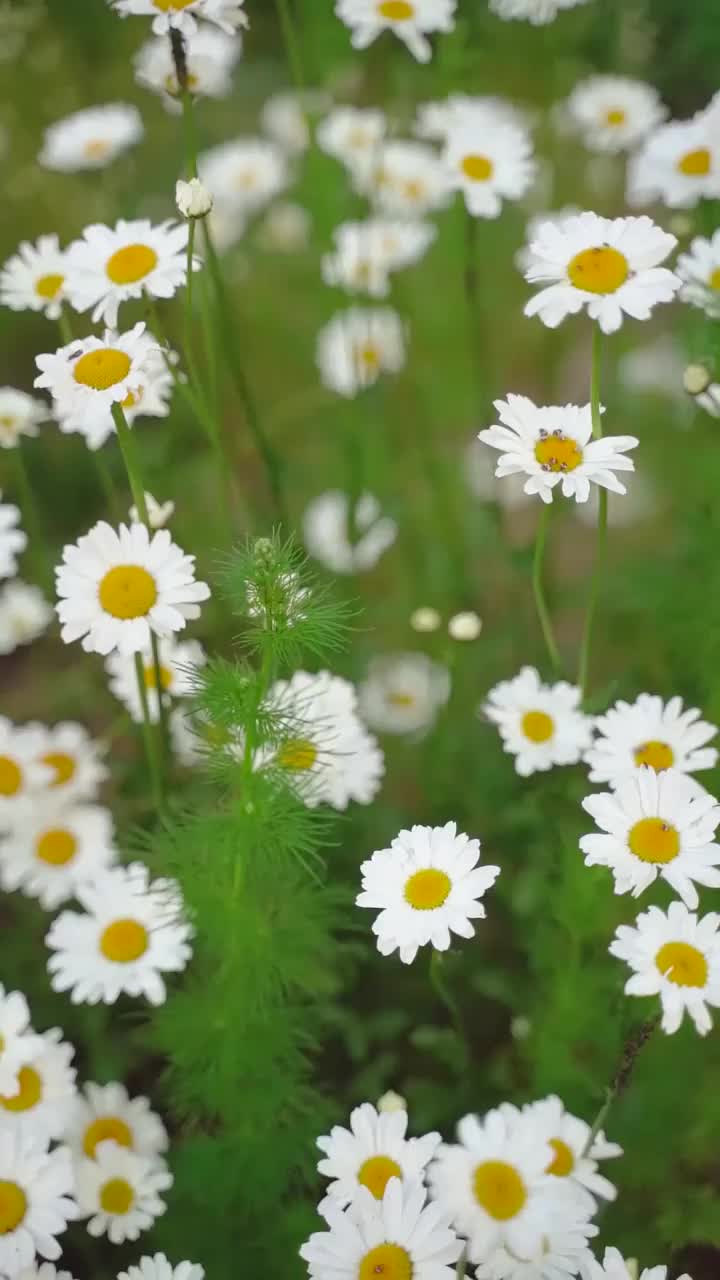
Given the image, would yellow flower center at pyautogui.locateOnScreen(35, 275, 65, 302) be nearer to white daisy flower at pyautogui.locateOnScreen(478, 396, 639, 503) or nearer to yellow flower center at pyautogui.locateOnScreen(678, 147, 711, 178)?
white daisy flower at pyautogui.locateOnScreen(478, 396, 639, 503)

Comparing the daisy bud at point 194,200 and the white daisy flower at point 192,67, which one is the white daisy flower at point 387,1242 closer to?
the daisy bud at point 194,200

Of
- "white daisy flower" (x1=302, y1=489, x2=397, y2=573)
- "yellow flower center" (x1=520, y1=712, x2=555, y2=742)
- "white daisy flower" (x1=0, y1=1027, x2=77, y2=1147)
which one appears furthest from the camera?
"white daisy flower" (x1=302, y1=489, x2=397, y2=573)

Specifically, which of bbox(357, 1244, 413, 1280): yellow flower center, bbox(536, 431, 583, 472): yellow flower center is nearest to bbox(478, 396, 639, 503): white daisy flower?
bbox(536, 431, 583, 472): yellow flower center

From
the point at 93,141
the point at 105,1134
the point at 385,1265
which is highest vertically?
the point at 93,141

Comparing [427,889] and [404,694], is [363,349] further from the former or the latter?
[427,889]

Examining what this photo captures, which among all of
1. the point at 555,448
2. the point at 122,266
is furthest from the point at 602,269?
the point at 122,266

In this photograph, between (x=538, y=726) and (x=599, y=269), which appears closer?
(x=599, y=269)

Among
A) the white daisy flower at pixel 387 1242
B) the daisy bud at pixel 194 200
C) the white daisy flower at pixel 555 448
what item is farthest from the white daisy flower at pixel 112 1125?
the daisy bud at pixel 194 200
